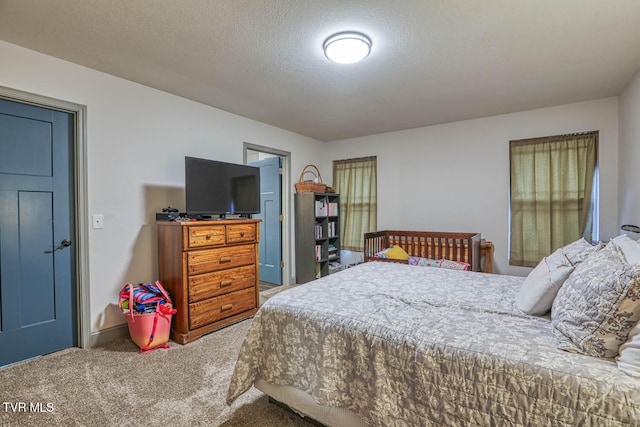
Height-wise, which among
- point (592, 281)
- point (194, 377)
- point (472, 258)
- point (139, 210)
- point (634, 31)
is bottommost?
point (194, 377)

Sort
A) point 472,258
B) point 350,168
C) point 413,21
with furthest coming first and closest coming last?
point 350,168 → point 472,258 → point 413,21

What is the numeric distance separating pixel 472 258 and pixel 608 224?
1.49 meters

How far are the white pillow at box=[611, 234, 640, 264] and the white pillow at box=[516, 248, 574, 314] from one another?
0.75 feet

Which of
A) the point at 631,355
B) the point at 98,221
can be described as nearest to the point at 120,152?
the point at 98,221

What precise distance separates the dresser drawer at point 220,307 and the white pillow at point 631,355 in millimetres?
2794

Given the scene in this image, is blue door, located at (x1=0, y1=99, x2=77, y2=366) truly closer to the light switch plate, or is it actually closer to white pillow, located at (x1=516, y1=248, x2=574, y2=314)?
the light switch plate

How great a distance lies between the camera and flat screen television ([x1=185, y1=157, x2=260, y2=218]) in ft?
9.51

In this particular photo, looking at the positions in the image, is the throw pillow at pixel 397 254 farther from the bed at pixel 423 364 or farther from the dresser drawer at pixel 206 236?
the dresser drawer at pixel 206 236

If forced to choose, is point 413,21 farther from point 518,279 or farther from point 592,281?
point 518,279

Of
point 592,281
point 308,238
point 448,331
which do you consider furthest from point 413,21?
point 308,238

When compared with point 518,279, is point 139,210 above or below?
above

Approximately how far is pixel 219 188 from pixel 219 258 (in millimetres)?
771

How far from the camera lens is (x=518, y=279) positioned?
87.7 inches

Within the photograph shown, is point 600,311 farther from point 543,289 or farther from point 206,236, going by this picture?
point 206,236
